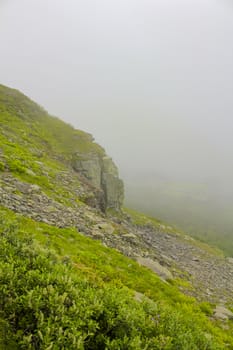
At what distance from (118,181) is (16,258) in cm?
4958

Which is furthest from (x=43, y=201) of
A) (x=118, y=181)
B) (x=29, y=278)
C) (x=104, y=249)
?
(x=118, y=181)

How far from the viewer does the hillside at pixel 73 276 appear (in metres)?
7.50

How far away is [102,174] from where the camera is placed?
5447 cm

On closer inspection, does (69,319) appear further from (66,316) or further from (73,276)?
(73,276)

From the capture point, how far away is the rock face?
48.0 m

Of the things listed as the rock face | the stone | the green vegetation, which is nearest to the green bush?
the green vegetation

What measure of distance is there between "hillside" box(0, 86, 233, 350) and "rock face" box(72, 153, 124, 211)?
→ 0.38 metres

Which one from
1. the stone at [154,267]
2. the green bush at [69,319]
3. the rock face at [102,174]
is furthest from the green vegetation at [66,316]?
the rock face at [102,174]

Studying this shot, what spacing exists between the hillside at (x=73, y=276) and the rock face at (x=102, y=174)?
378 mm

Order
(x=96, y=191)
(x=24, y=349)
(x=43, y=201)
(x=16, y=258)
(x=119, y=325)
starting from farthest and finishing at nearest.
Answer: (x=96, y=191) < (x=43, y=201) < (x=16, y=258) < (x=119, y=325) < (x=24, y=349)

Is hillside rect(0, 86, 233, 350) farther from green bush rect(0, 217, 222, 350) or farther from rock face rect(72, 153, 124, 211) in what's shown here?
rock face rect(72, 153, 124, 211)

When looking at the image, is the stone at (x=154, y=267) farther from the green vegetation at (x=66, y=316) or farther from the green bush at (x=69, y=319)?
the green bush at (x=69, y=319)

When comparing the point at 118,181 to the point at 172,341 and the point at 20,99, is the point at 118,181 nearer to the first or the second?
the point at 20,99

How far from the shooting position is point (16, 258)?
9.62m
